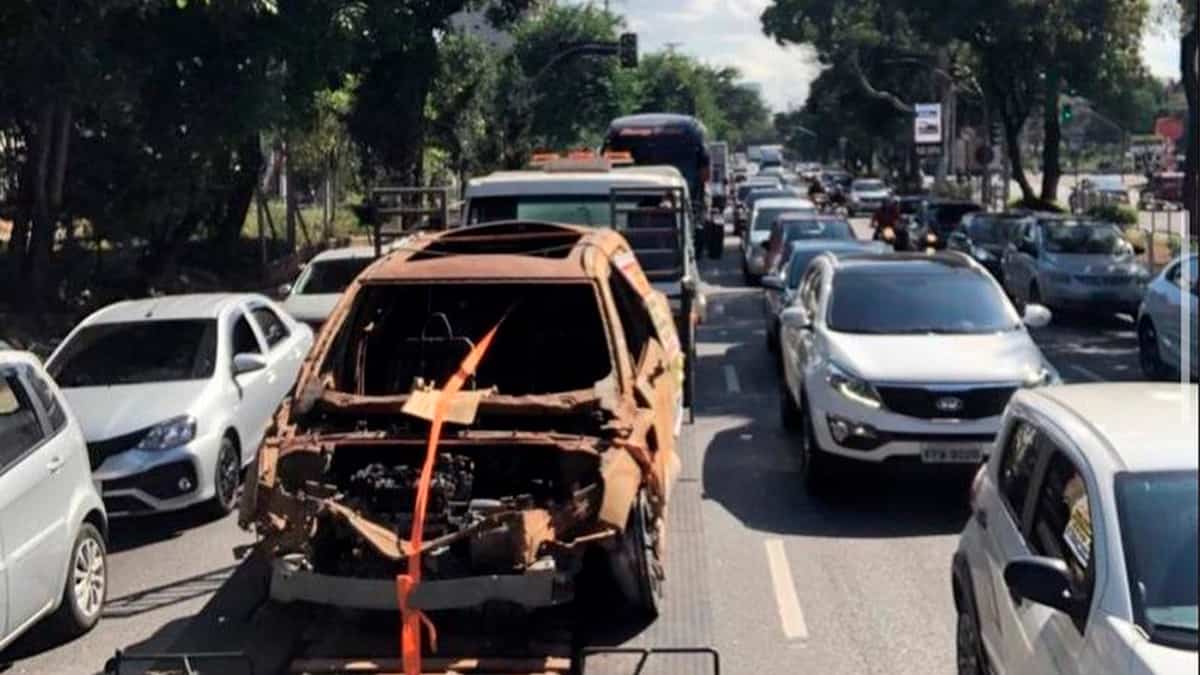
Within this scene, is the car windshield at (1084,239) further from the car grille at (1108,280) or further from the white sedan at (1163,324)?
the white sedan at (1163,324)

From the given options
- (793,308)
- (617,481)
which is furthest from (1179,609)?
(793,308)

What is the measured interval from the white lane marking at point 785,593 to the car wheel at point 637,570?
1882mm

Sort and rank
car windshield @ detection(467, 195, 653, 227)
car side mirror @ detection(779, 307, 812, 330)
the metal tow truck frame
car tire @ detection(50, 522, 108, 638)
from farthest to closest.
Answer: car windshield @ detection(467, 195, 653, 227), the metal tow truck frame, car side mirror @ detection(779, 307, 812, 330), car tire @ detection(50, 522, 108, 638)

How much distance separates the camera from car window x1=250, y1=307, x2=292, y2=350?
12.8 meters

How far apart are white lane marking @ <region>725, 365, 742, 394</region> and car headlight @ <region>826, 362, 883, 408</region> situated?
17.9 feet

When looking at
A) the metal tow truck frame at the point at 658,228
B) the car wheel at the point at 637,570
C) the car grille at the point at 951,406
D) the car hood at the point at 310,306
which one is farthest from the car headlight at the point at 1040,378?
the car hood at the point at 310,306

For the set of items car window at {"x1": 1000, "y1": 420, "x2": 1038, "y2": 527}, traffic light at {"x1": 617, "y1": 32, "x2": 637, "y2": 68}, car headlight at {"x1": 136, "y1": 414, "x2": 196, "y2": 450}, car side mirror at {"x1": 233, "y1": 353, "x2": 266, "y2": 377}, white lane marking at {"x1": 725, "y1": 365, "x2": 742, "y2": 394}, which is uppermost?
traffic light at {"x1": 617, "y1": 32, "x2": 637, "y2": 68}

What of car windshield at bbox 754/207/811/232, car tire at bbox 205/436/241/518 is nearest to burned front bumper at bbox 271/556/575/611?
car tire at bbox 205/436/241/518

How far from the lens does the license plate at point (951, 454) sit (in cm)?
1062

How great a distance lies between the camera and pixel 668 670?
18.2 ft

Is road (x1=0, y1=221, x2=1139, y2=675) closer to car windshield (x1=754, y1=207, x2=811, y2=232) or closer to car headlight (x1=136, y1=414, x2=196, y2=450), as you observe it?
car headlight (x1=136, y1=414, x2=196, y2=450)

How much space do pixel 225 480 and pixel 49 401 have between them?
2.95 meters

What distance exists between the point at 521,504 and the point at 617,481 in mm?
402

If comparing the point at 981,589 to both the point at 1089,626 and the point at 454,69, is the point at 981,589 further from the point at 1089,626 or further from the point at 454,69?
the point at 454,69
